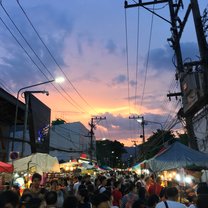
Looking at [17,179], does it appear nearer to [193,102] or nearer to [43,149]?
[193,102]

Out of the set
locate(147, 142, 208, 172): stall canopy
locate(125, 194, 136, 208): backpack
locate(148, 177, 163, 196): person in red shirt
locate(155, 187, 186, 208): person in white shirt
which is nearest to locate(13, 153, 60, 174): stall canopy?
locate(148, 177, 163, 196): person in red shirt

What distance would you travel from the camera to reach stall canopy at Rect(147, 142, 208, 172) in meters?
9.69

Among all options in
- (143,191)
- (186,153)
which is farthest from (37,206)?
(186,153)

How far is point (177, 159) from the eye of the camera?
32.3 ft

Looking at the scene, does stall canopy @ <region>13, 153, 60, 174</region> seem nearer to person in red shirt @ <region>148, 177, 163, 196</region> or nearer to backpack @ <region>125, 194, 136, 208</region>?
person in red shirt @ <region>148, 177, 163, 196</region>

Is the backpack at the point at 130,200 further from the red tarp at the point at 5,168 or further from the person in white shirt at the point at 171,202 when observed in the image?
the red tarp at the point at 5,168

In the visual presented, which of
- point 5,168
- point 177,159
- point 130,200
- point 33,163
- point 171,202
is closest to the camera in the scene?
point 171,202

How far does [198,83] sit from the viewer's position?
13.5 meters

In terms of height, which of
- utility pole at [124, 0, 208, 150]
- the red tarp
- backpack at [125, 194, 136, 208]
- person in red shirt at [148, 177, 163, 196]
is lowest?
backpack at [125, 194, 136, 208]

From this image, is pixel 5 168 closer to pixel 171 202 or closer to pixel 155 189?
pixel 155 189

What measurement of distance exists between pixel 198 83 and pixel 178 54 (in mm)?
2368

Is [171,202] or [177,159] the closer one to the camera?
[171,202]

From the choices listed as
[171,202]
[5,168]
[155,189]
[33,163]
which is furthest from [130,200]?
[33,163]

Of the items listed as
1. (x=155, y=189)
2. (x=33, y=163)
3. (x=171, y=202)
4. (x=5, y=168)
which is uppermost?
(x=33, y=163)
